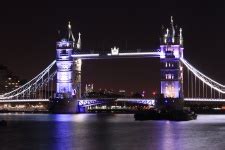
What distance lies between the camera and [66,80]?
103m

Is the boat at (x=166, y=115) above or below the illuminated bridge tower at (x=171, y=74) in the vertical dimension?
below

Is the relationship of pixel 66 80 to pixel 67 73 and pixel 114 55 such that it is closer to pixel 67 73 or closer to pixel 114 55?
pixel 67 73

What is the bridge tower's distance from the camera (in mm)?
101688

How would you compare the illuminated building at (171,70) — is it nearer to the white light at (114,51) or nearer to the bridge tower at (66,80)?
the white light at (114,51)

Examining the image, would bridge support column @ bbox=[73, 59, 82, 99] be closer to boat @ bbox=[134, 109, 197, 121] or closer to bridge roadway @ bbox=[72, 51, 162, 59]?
bridge roadway @ bbox=[72, 51, 162, 59]

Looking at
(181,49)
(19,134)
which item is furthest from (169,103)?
(19,134)

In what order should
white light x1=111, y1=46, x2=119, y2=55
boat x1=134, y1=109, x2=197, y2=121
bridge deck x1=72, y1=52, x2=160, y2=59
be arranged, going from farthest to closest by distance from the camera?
1. white light x1=111, y1=46, x2=119, y2=55
2. bridge deck x1=72, y1=52, x2=160, y2=59
3. boat x1=134, y1=109, x2=197, y2=121

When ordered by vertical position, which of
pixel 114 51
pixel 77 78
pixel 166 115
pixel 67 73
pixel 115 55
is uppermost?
pixel 114 51

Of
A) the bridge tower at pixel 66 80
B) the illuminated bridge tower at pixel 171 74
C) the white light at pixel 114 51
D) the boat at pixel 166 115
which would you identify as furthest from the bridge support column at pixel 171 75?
the bridge tower at pixel 66 80

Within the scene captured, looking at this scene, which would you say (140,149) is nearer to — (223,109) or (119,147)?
(119,147)

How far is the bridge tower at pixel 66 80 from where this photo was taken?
102 metres

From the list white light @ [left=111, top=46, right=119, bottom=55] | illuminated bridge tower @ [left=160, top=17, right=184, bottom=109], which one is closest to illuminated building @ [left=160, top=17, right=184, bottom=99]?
illuminated bridge tower @ [left=160, top=17, right=184, bottom=109]

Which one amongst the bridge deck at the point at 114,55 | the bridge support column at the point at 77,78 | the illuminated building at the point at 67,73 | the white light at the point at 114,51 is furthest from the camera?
the bridge support column at the point at 77,78

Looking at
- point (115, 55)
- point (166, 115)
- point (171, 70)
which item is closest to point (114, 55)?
point (115, 55)
